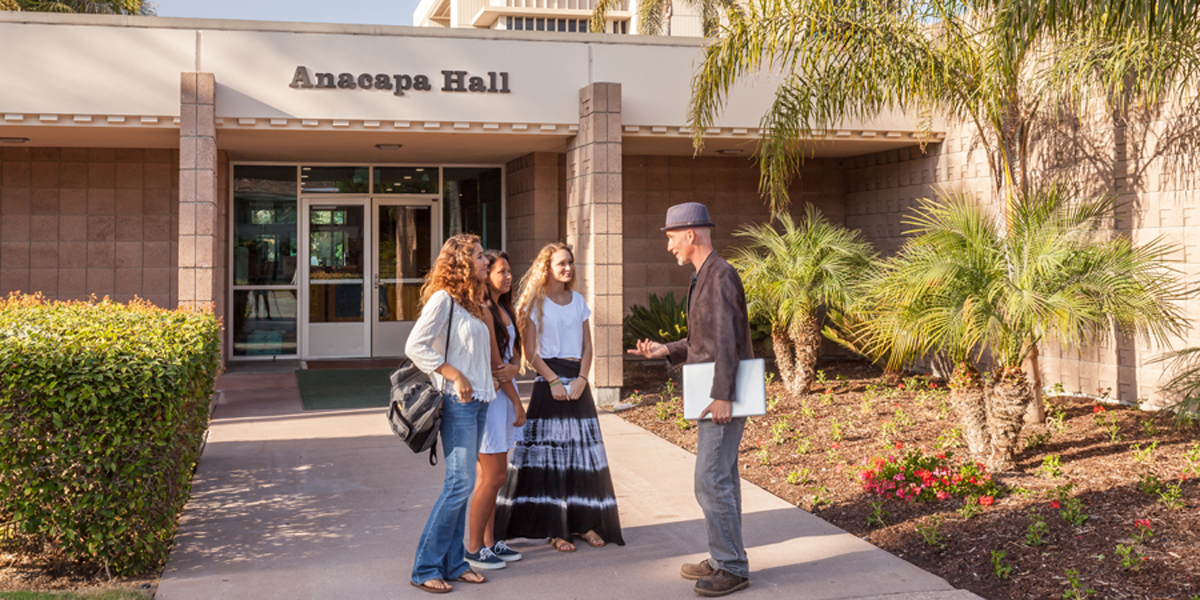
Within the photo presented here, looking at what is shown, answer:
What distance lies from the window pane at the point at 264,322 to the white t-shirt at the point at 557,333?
31.7ft

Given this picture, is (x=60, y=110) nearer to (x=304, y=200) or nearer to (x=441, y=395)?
(x=304, y=200)

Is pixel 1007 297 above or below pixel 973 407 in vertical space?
above

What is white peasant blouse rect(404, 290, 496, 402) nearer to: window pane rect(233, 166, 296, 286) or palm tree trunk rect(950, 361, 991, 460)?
palm tree trunk rect(950, 361, 991, 460)

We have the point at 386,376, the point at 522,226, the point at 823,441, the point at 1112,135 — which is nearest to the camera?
the point at 823,441

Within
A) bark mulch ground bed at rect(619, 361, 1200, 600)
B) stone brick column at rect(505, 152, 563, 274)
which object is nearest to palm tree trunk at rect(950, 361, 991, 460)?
bark mulch ground bed at rect(619, 361, 1200, 600)

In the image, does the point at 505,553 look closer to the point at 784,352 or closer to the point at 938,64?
the point at 938,64

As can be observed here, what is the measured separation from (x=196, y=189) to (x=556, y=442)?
6.11 metres

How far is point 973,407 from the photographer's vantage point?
679 centimetres

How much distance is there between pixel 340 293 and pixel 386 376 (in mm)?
2373

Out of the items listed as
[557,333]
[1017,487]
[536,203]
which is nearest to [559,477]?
[557,333]

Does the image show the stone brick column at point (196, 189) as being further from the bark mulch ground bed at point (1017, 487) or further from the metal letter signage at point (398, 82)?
the bark mulch ground bed at point (1017, 487)

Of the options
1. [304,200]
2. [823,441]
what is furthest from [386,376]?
[823,441]

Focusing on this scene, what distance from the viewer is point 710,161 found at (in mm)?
13898

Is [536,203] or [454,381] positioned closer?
[454,381]
